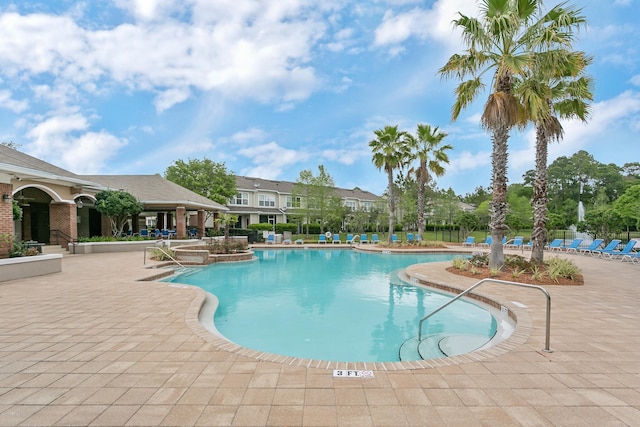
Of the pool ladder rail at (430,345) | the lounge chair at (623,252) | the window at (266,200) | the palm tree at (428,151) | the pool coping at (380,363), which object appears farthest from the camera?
the window at (266,200)

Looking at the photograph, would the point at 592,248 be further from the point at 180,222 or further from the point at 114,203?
the point at 114,203

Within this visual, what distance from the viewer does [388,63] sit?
17922mm

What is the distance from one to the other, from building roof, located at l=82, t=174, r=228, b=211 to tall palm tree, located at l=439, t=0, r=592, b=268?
19190mm

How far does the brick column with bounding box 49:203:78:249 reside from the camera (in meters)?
17.7

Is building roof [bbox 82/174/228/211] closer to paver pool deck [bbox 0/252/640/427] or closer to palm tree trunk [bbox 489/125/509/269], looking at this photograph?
paver pool deck [bbox 0/252/640/427]

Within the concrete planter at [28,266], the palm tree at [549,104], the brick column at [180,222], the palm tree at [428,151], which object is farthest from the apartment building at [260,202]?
the palm tree at [549,104]

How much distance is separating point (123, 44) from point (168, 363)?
14.9m

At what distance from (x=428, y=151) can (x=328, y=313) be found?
18535 mm

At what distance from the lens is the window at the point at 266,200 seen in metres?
40.1

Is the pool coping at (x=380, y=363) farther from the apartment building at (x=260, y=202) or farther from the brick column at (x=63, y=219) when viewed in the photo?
the apartment building at (x=260, y=202)

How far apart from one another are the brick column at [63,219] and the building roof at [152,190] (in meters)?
4.70

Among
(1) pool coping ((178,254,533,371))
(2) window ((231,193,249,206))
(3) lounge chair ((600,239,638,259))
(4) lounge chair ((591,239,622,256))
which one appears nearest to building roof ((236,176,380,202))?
(2) window ((231,193,249,206))

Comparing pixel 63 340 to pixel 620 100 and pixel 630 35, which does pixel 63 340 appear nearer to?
pixel 630 35

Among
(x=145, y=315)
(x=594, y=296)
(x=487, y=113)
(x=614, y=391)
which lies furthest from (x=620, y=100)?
(x=145, y=315)
